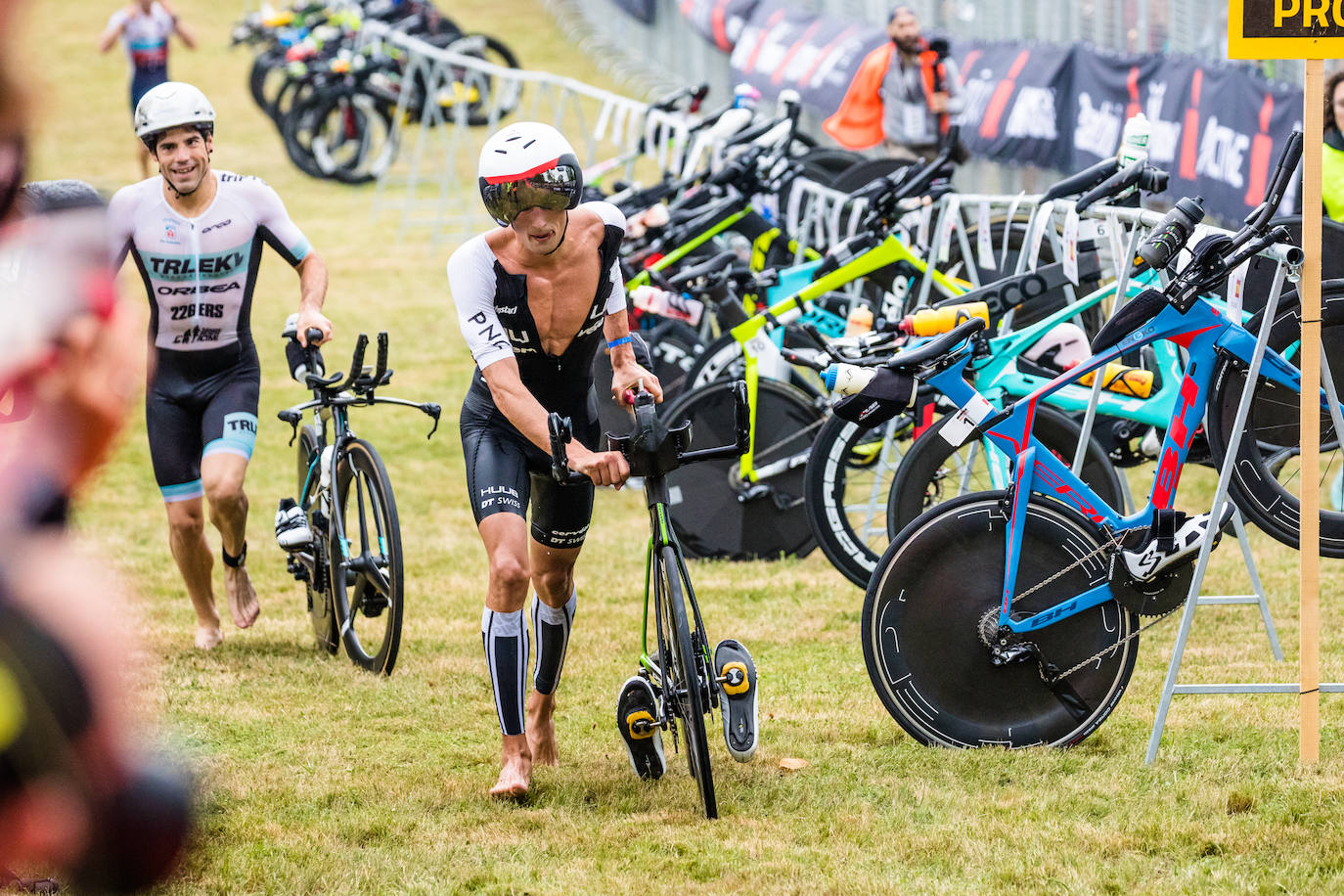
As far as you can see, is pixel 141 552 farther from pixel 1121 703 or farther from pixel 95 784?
pixel 95 784

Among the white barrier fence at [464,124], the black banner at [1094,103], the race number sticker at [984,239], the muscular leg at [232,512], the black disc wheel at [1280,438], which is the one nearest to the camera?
the black disc wheel at [1280,438]

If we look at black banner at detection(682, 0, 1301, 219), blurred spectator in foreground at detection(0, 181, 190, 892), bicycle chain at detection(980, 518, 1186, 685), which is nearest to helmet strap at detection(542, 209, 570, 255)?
bicycle chain at detection(980, 518, 1186, 685)

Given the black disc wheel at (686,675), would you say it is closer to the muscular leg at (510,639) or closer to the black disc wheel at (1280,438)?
the muscular leg at (510,639)

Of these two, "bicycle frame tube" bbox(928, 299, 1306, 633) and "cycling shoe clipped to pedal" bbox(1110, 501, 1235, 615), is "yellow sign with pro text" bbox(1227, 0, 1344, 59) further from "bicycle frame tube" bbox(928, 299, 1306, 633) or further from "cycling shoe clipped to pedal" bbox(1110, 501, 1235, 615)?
"cycling shoe clipped to pedal" bbox(1110, 501, 1235, 615)

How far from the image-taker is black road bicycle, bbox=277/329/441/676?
6.61 metres

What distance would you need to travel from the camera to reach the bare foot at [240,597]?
7.46 m

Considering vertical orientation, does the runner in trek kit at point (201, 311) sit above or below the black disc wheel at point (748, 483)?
above

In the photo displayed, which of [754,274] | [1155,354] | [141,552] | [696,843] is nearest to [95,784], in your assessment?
[696,843]

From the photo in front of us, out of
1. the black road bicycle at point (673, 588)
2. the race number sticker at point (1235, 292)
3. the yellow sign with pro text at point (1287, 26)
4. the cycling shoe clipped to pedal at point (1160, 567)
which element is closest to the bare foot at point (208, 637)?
the black road bicycle at point (673, 588)

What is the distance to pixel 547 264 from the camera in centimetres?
533

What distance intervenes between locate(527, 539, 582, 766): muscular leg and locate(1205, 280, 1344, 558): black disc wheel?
2.18 metres

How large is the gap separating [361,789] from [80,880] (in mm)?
3978

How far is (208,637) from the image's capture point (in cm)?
748

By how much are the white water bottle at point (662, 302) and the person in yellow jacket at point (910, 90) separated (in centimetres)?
463
